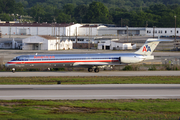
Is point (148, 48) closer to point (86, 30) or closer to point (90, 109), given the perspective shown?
point (90, 109)

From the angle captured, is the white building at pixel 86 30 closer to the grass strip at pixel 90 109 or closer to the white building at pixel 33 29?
the white building at pixel 33 29

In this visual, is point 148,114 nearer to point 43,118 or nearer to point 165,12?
point 43,118

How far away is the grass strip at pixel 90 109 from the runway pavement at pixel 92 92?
1559 mm

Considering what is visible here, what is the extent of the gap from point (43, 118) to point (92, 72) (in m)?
25.2

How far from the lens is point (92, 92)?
2445 centimetres

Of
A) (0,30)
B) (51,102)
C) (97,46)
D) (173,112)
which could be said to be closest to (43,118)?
(51,102)

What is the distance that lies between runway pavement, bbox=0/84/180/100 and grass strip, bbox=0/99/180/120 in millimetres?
1559

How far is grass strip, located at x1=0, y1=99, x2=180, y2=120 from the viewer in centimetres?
1703

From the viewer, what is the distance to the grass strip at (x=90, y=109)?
1703cm

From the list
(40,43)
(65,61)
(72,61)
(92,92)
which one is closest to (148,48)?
(72,61)

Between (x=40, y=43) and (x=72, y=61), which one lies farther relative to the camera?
(x=40, y=43)

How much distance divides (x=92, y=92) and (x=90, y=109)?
18.7ft

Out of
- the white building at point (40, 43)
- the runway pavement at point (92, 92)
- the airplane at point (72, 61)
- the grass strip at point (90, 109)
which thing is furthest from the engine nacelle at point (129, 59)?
the white building at point (40, 43)

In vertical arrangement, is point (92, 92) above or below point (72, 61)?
below
